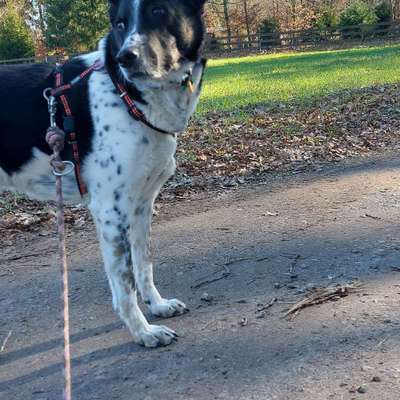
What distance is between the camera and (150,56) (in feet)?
10.0

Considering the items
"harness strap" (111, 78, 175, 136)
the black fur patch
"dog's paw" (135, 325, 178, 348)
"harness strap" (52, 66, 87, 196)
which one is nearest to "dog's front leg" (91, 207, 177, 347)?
"dog's paw" (135, 325, 178, 348)

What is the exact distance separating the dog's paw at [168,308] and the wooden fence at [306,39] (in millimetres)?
37285

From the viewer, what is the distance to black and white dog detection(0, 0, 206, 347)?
3186 mm

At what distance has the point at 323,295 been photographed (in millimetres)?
3775

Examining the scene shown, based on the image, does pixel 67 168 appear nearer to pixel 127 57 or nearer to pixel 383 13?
pixel 127 57

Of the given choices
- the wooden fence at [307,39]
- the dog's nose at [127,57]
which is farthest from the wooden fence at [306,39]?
the dog's nose at [127,57]

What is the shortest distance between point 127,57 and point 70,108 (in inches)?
23.3

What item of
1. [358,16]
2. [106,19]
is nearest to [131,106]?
[106,19]

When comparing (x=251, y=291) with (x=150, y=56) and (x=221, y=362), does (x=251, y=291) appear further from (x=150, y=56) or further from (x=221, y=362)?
(x=150, y=56)

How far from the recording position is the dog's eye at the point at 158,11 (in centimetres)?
311

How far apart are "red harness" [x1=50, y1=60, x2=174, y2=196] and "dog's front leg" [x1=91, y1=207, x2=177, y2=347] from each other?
280mm

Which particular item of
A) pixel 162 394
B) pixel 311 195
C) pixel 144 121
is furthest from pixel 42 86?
pixel 311 195

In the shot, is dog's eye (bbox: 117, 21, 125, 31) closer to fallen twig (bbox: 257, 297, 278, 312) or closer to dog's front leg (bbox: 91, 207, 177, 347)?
dog's front leg (bbox: 91, 207, 177, 347)

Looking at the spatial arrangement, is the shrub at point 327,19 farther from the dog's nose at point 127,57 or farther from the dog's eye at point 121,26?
the dog's nose at point 127,57
